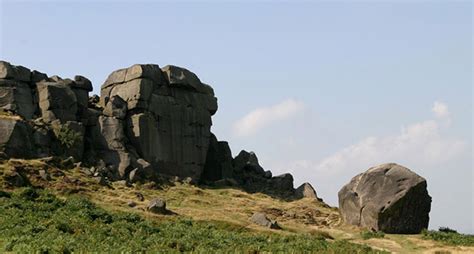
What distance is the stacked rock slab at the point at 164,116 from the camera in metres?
73.6

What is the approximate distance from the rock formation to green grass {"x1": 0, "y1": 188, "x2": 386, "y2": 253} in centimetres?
1547

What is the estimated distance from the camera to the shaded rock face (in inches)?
1905

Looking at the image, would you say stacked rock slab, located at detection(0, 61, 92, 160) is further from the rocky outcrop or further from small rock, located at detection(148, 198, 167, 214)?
the rocky outcrop

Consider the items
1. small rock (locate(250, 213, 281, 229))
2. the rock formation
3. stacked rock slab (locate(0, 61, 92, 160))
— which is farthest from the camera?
the rock formation

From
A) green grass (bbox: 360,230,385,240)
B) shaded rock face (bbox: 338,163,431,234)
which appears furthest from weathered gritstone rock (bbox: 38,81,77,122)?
green grass (bbox: 360,230,385,240)

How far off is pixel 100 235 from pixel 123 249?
245 inches

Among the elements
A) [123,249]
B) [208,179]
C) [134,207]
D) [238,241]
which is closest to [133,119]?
[208,179]

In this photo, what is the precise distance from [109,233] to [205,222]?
42.6 feet

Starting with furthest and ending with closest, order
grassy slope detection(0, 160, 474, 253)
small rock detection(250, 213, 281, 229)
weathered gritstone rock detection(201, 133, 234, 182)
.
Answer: weathered gritstone rock detection(201, 133, 234, 182) → small rock detection(250, 213, 281, 229) → grassy slope detection(0, 160, 474, 253)

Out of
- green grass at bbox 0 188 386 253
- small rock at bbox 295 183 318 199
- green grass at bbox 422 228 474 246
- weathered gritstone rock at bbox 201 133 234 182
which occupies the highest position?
weathered gritstone rock at bbox 201 133 234 182

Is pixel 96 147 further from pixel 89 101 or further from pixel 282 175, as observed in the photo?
pixel 282 175

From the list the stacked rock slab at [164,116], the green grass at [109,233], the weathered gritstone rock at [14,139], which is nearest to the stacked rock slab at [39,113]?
the weathered gritstone rock at [14,139]

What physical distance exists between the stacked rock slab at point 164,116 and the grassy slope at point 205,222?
6878mm

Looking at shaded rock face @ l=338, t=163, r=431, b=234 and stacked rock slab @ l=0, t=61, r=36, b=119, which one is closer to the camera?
shaded rock face @ l=338, t=163, r=431, b=234
